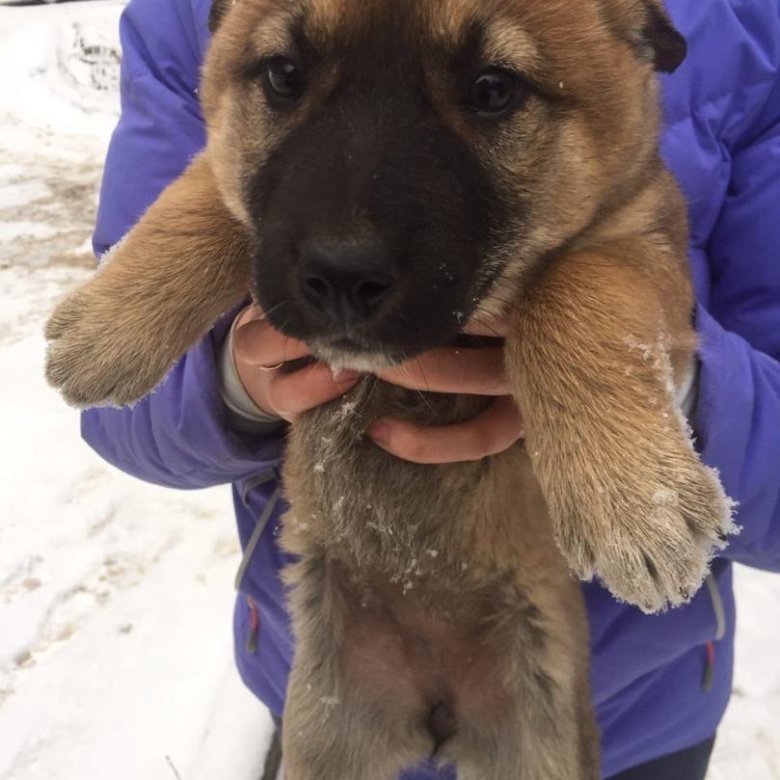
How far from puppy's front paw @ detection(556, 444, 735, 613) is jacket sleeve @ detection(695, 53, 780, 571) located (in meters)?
0.30

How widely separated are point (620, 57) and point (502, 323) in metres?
0.56

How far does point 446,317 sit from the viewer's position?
1.43 meters

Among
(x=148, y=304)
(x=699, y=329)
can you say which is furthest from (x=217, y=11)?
(x=699, y=329)

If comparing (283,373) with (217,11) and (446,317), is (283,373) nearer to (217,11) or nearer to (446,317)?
(446,317)

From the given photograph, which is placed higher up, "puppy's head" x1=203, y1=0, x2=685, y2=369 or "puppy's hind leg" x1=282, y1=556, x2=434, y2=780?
"puppy's head" x1=203, y1=0, x2=685, y2=369

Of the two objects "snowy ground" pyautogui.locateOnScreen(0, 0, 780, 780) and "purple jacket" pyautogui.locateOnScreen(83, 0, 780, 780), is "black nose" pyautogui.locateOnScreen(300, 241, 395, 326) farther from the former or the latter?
"snowy ground" pyautogui.locateOnScreen(0, 0, 780, 780)

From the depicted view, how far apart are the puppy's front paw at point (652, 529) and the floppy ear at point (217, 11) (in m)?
1.25

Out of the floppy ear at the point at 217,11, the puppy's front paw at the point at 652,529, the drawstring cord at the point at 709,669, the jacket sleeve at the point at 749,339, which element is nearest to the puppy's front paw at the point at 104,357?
the floppy ear at the point at 217,11

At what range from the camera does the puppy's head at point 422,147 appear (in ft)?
4.41

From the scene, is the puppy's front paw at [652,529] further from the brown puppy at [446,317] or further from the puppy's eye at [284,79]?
the puppy's eye at [284,79]

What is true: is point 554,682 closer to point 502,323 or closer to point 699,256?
point 502,323

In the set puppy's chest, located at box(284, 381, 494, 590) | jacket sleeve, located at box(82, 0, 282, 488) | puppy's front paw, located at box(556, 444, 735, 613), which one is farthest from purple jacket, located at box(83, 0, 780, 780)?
puppy's front paw, located at box(556, 444, 735, 613)

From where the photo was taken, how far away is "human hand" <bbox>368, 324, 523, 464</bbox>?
164 cm

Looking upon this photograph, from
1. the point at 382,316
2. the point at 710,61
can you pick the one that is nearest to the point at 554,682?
the point at 382,316
